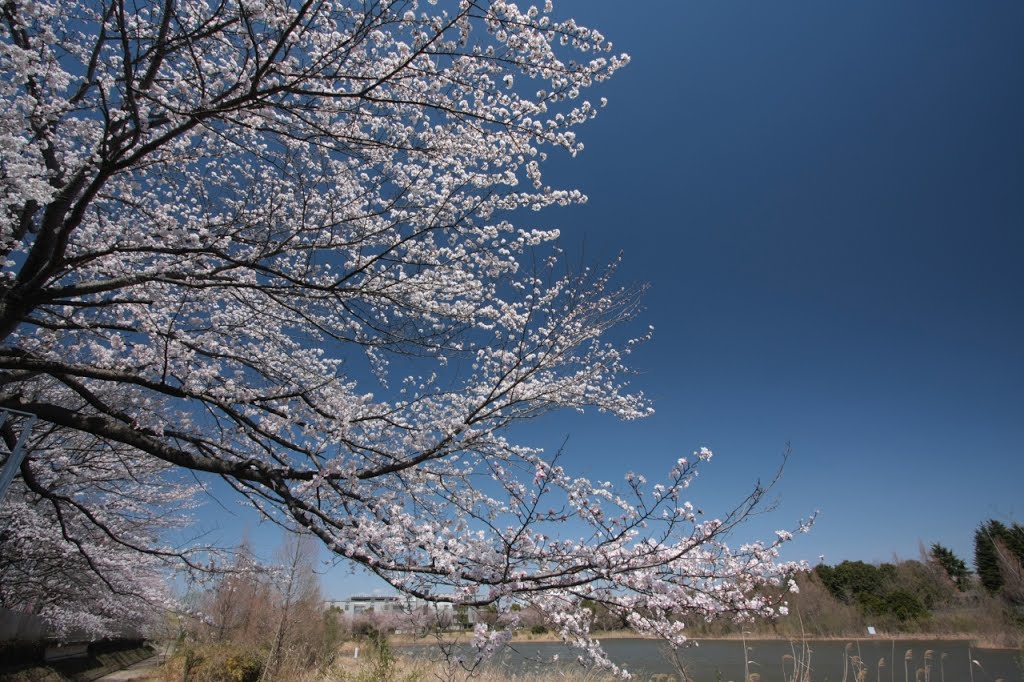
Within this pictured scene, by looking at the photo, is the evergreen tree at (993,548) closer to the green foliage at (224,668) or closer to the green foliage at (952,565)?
the green foliage at (952,565)

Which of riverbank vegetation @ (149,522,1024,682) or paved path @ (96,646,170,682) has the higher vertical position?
riverbank vegetation @ (149,522,1024,682)

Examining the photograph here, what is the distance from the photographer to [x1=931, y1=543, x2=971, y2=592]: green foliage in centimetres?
3641

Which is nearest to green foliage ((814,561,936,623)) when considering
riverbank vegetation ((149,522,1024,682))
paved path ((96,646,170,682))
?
riverbank vegetation ((149,522,1024,682))

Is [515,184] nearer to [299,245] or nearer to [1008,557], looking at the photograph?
[299,245]

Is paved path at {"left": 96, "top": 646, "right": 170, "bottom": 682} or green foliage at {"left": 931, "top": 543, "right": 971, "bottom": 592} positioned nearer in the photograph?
paved path at {"left": 96, "top": 646, "right": 170, "bottom": 682}

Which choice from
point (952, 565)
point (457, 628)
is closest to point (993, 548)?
point (952, 565)

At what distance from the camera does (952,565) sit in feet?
128

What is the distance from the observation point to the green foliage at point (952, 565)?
3641 cm

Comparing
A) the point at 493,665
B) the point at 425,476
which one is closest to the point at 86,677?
the point at 493,665

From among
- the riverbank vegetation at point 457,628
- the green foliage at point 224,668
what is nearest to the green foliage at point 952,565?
the riverbank vegetation at point 457,628

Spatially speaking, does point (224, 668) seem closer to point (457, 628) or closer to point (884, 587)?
point (457, 628)

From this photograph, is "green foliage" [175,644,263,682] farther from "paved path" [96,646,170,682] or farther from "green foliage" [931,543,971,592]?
"green foliage" [931,543,971,592]

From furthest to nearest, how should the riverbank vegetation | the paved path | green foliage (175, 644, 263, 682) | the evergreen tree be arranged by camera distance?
the evergreen tree, the paved path, green foliage (175, 644, 263, 682), the riverbank vegetation

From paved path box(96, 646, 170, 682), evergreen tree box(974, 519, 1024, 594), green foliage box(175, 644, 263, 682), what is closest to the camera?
green foliage box(175, 644, 263, 682)
